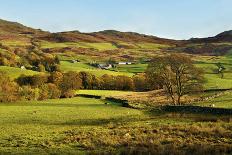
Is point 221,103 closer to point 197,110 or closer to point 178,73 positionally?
point 197,110

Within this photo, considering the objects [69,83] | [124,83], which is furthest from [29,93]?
[124,83]

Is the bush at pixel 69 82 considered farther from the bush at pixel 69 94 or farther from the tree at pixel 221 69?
the tree at pixel 221 69

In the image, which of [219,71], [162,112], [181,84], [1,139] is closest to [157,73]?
[181,84]

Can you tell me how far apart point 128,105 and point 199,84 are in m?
13.0

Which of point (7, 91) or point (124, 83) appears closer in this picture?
point (7, 91)

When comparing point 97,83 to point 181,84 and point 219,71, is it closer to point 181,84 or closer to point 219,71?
point 219,71

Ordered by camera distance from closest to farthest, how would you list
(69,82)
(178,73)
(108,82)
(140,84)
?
(178,73) → (69,82) → (140,84) → (108,82)

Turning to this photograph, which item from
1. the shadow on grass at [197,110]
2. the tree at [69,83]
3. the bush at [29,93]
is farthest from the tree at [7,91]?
the shadow on grass at [197,110]

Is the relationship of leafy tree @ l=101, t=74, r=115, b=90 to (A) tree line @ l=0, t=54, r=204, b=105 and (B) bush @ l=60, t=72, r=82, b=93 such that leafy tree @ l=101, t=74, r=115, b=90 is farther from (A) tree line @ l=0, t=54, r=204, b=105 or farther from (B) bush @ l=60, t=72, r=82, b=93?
(B) bush @ l=60, t=72, r=82, b=93

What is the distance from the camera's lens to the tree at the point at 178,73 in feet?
244

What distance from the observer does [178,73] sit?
7462 cm

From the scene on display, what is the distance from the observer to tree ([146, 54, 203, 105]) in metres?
74.5

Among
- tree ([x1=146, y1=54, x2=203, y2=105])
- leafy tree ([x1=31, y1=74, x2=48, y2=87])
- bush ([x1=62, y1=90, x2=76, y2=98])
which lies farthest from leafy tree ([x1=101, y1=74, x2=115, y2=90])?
tree ([x1=146, y1=54, x2=203, y2=105])

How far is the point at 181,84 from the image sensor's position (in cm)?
7744
